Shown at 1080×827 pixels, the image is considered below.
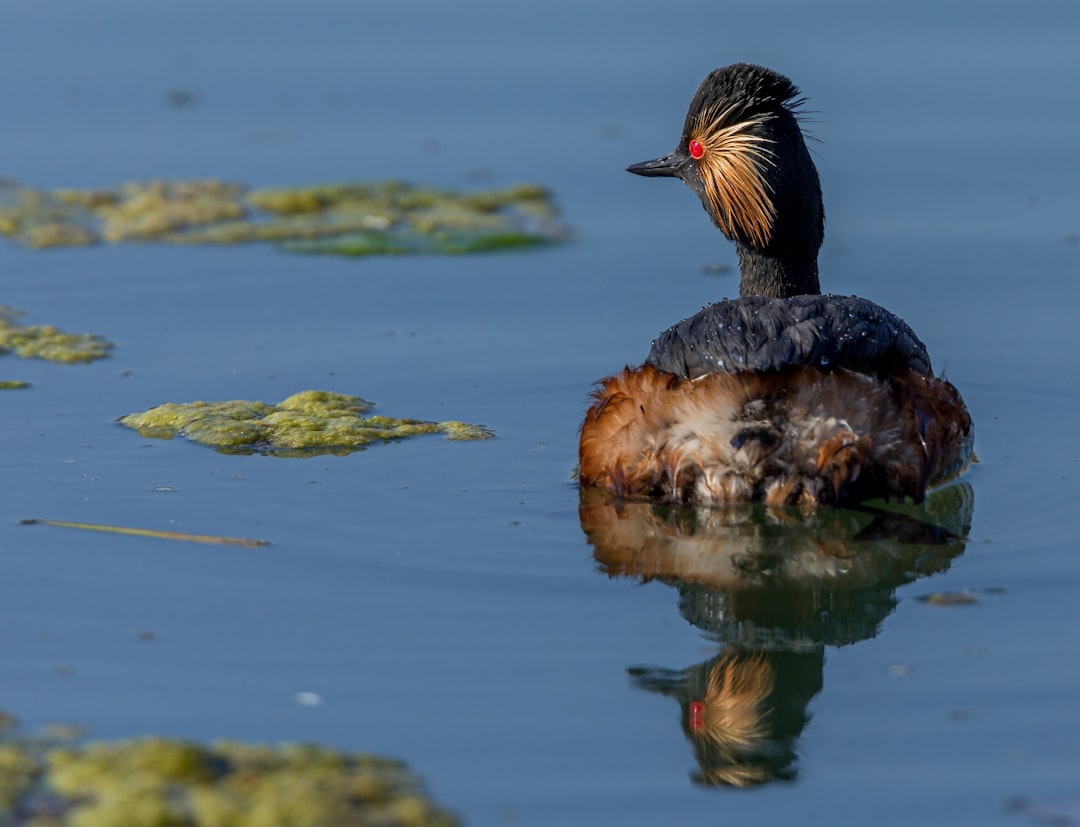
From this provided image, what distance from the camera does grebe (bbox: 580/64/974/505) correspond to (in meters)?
6.26

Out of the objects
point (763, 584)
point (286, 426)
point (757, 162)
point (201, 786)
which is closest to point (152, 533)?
point (286, 426)

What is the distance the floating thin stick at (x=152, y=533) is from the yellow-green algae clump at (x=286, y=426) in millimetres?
1086

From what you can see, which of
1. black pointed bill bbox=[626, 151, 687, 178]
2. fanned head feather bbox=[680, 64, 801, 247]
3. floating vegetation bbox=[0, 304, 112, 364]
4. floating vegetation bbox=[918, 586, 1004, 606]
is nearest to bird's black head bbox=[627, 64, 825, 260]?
fanned head feather bbox=[680, 64, 801, 247]

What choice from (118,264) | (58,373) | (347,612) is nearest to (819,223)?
(347,612)

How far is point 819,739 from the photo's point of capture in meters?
4.79

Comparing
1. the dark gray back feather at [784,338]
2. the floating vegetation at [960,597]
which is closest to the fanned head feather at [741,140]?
the dark gray back feather at [784,338]

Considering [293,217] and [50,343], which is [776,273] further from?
[293,217]

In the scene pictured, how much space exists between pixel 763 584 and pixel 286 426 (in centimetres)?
262

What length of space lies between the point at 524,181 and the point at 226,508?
211 inches

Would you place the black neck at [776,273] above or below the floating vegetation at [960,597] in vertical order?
above

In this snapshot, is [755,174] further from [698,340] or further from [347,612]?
[347,612]

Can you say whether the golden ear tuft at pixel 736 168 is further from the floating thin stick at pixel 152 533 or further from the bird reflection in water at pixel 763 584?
the floating thin stick at pixel 152 533

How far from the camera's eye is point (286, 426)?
7.66m

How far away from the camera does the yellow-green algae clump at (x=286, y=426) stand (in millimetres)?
7508
